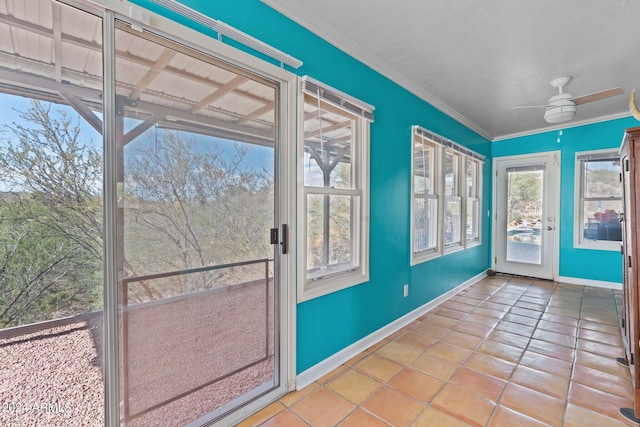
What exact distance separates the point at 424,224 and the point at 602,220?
3.19 m

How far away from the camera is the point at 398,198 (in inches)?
114

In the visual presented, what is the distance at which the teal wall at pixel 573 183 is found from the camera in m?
4.21

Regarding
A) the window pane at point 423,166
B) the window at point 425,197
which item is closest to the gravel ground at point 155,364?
the window at point 425,197

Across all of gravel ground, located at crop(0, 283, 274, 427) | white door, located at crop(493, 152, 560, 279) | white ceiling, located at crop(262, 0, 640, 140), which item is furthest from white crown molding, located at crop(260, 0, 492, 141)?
white door, located at crop(493, 152, 560, 279)

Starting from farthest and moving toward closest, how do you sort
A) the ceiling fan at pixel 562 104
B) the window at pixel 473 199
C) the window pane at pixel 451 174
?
the window at pixel 473 199 → the window pane at pixel 451 174 → the ceiling fan at pixel 562 104

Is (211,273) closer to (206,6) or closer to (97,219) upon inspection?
(97,219)

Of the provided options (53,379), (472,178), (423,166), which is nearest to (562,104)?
(423,166)

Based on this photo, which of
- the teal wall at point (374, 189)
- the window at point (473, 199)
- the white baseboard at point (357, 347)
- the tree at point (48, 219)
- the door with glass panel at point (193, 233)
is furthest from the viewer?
the window at point (473, 199)

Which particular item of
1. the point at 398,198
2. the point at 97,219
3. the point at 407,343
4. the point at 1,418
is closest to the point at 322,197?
the point at 398,198

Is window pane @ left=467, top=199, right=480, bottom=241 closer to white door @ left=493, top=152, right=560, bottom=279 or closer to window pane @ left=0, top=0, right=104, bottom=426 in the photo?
white door @ left=493, top=152, right=560, bottom=279

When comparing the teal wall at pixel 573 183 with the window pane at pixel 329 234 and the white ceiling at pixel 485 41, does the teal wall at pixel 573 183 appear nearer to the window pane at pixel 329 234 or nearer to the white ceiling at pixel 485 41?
the white ceiling at pixel 485 41

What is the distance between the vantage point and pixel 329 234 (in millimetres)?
2330

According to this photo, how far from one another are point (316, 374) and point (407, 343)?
992mm

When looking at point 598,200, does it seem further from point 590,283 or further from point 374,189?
point 374,189
